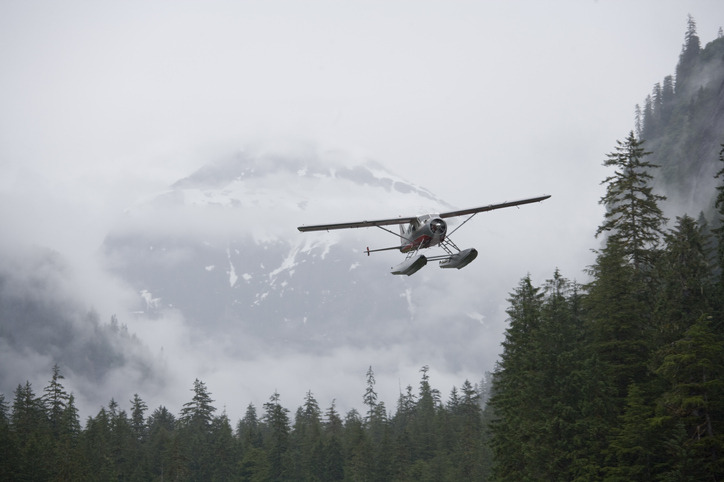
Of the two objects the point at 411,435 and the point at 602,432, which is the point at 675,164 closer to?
the point at 411,435

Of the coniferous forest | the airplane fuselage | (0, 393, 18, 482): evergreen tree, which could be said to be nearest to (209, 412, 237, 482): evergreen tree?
the coniferous forest

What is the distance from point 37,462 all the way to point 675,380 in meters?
69.1

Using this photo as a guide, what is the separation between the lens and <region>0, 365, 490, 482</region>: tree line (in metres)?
77.9

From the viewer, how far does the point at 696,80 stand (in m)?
197

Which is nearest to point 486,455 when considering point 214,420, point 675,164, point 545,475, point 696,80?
point 545,475

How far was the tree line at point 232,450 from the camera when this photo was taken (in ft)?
256

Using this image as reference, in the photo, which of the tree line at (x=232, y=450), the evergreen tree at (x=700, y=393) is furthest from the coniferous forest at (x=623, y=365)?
the tree line at (x=232, y=450)

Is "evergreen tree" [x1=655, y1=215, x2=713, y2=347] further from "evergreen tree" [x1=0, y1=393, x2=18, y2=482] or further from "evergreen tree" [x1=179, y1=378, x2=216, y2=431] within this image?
"evergreen tree" [x1=179, y1=378, x2=216, y2=431]

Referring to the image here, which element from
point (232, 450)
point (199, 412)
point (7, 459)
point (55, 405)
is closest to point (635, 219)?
point (7, 459)

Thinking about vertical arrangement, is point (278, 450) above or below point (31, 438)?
below

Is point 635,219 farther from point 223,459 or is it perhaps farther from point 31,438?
point 223,459

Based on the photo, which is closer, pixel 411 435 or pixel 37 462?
pixel 37 462

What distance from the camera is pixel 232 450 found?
10912 cm

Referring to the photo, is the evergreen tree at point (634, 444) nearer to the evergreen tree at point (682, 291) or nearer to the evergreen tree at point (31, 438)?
the evergreen tree at point (682, 291)
